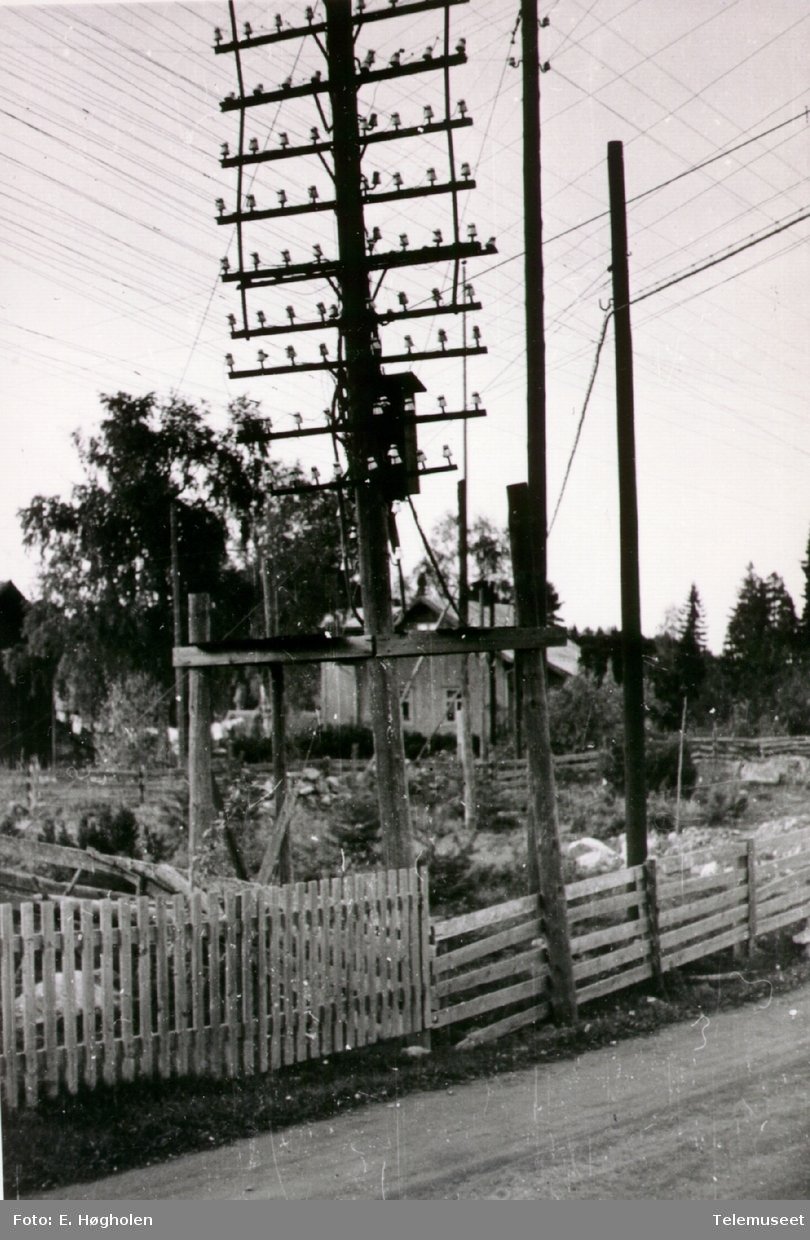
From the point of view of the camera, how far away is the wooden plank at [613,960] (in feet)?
26.7

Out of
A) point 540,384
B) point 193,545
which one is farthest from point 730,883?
point 193,545

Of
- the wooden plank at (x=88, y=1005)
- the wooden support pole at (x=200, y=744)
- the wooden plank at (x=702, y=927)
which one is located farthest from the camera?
the wooden plank at (x=702, y=927)

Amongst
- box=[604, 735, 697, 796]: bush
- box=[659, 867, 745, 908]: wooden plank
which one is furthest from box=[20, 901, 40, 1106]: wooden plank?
box=[604, 735, 697, 796]: bush

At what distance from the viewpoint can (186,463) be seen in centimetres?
3531

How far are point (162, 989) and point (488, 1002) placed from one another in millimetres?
2640

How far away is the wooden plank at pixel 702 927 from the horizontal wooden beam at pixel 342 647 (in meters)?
3.44

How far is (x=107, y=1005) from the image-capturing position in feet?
18.0

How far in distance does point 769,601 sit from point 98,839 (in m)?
10.5

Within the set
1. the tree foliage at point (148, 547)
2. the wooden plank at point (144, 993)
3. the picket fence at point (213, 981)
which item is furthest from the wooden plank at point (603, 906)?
the tree foliage at point (148, 547)

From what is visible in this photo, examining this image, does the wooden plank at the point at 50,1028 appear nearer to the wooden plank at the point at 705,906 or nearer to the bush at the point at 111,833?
the wooden plank at the point at 705,906

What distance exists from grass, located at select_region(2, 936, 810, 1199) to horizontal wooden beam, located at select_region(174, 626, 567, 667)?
2.61 m

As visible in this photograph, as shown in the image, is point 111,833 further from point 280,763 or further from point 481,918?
point 481,918

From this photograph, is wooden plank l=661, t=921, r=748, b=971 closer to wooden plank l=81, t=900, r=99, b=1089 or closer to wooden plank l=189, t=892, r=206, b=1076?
wooden plank l=189, t=892, r=206, b=1076

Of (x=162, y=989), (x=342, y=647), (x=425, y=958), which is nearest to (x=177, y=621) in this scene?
(x=342, y=647)
